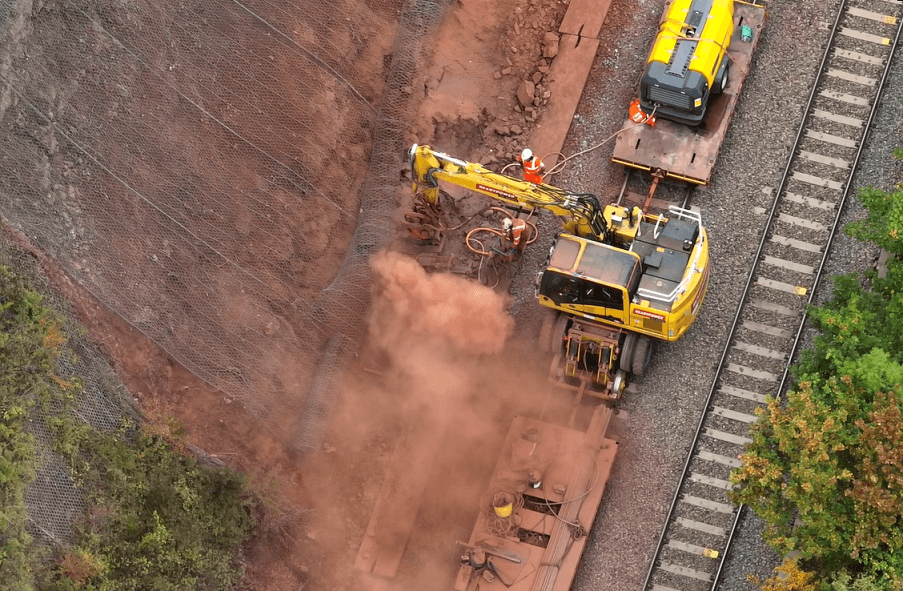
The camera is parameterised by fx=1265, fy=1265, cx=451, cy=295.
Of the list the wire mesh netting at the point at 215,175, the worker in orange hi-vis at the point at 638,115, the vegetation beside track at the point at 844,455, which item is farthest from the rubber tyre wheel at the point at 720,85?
the wire mesh netting at the point at 215,175

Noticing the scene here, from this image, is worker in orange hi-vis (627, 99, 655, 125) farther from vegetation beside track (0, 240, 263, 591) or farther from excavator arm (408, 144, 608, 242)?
vegetation beside track (0, 240, 263, 591)

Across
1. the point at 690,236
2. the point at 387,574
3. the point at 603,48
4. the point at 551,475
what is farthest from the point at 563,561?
the point at 603,48

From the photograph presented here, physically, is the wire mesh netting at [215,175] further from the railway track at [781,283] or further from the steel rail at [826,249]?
the steel rail at [826,249]

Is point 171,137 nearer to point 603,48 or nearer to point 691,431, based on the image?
point 603,48

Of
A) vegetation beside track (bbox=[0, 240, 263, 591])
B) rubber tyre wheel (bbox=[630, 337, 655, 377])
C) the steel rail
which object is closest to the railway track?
the steel rail

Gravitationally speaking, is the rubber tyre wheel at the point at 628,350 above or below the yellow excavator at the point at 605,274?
below

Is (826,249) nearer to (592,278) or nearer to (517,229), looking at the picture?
(592,278)
